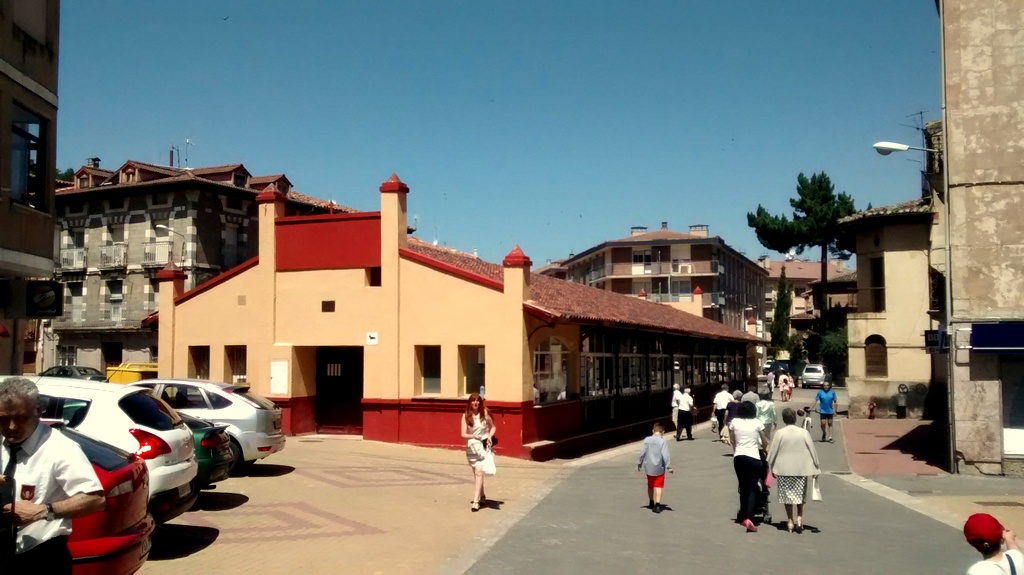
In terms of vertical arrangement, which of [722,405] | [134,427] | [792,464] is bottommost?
[722,405]

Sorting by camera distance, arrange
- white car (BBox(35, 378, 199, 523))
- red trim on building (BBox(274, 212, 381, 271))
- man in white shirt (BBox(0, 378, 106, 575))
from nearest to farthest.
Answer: man in white shirt (BBox(0, 378, 106, 575)), white car (BBox(35, 378, 199, 523)), red trim on building (BBox(274, 212, 381, 271))

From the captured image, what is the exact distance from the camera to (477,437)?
11844 millimetres

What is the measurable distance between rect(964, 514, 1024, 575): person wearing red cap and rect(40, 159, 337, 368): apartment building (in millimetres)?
36421

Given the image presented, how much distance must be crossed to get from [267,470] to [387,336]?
17.1 feet

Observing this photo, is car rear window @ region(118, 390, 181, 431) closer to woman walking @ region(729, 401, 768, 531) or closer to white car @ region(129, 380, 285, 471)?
white car @ region(129, 380, 285, 471)

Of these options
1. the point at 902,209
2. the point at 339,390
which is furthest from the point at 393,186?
the point at 902,209

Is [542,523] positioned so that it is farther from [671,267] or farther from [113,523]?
[671,267]

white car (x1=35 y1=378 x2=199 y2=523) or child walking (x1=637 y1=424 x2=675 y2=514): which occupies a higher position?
white car (x1=35 y1=378 x2=199 y2=523)

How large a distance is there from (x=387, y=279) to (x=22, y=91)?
7.98m

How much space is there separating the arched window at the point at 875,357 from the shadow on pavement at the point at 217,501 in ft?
82.4

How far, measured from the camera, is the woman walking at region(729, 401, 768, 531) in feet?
35.7

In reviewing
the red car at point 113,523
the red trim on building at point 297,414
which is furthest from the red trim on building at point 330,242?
the red car at point 113,523

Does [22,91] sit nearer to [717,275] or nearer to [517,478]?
[517,478]

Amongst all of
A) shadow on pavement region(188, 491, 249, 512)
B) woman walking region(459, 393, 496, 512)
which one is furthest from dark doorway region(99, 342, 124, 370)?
woman walking region(459, 393, 496, 512)
